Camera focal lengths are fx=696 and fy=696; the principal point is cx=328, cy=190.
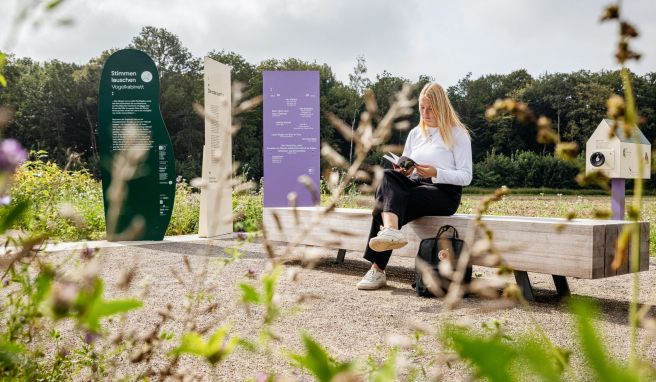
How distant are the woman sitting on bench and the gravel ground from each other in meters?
0.50

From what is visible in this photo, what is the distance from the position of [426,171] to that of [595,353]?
4717 millimetres

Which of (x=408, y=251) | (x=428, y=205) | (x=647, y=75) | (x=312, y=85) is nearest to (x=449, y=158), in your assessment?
(x=428, y=205)

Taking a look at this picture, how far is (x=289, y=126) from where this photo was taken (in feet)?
34.8

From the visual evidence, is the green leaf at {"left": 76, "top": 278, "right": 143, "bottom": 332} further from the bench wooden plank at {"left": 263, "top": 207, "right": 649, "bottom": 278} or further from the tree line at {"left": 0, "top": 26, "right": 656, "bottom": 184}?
the tree line at {"left": 0, "top": 26, "right": 656, "bottom": 184}

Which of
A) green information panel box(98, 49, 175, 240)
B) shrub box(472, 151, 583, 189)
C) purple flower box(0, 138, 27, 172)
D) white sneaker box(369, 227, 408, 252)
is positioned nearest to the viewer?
purple flower box(0, 138, 27, 172)

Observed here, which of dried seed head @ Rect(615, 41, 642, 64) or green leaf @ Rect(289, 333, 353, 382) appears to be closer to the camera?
green leaf @ Rect(289, 333, 353, 382)

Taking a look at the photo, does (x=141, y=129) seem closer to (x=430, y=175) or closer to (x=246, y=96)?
(x=430, y=175)

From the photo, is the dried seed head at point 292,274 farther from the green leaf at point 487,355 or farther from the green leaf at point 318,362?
the green leaf at point 487,355

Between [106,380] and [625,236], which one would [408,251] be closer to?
[106,380]

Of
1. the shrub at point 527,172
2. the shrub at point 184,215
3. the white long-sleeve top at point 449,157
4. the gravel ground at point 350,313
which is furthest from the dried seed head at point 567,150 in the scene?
the shrub at point 527,172

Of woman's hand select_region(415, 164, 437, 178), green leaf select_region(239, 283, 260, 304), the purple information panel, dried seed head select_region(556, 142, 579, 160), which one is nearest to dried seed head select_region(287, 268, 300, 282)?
green leaf select_region(239, 283, 260, 304)

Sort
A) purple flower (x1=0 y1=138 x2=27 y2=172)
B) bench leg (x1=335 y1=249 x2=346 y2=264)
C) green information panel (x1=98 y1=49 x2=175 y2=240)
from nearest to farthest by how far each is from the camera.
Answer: purple flower (x1=0 y1=138 x2=27 y2=172)
bench leg (x1=335 y1=249 x2=346 y2=264)
green information panel (x1=98 y1=49 x2=175 y2=240)

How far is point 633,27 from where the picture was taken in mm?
584

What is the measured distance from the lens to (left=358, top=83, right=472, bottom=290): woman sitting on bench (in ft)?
16.2
